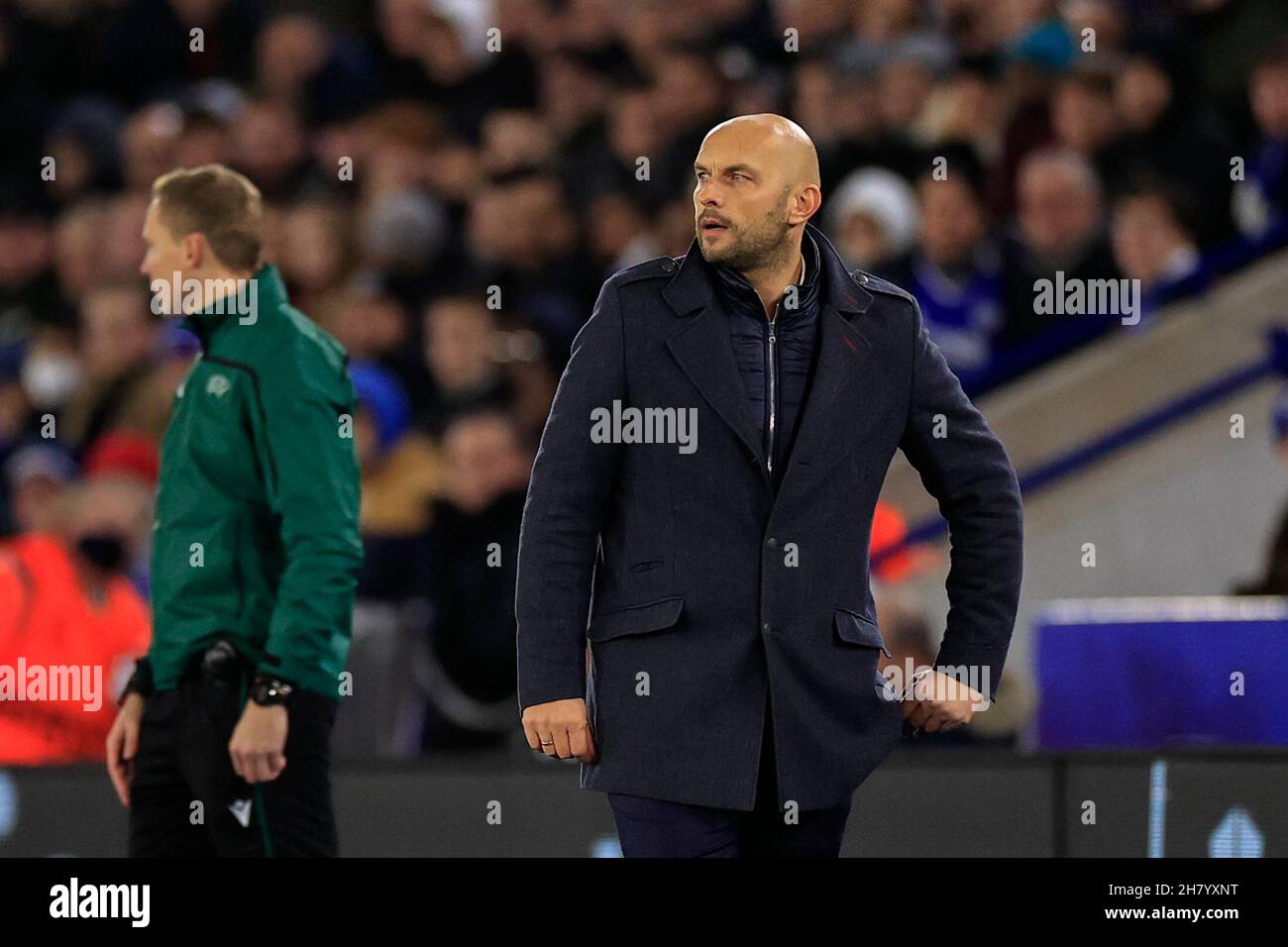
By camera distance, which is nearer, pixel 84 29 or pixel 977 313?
pixel 977 313

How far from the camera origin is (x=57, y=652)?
270 inches

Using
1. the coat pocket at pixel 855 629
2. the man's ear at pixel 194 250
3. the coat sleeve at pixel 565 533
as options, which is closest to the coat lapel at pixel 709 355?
the coat sleeve at pixel 565 533

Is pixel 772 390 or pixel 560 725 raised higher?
pixel 772 390

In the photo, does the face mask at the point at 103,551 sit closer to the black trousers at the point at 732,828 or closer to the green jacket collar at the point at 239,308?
the green jacket collar at the point at 239,308

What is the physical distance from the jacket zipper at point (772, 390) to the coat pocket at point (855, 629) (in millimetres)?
280

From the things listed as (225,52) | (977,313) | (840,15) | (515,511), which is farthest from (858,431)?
(225,52)

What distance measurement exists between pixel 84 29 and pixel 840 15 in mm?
4254

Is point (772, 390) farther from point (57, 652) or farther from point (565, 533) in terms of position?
point (57, 652)

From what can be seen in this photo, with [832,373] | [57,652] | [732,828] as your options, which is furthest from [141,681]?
[57,652]

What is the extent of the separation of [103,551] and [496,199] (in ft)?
8.53

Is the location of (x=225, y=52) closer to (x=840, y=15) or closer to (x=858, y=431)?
(x=840, y=15)

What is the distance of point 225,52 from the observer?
11.4 metres

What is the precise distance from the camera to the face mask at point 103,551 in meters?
7.01
